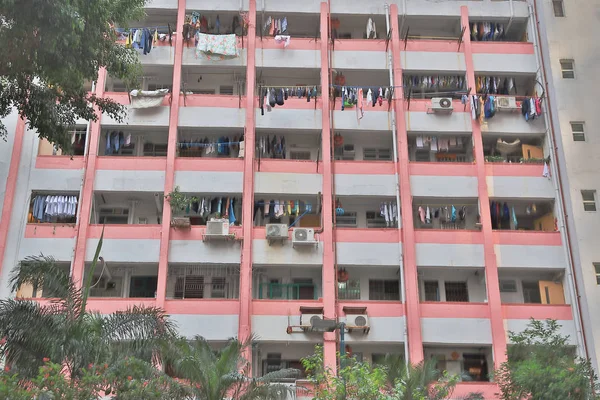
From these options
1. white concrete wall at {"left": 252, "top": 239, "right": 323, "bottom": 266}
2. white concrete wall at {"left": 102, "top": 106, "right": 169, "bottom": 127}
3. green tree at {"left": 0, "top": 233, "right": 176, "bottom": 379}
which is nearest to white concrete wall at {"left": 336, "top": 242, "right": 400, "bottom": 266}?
white concrete wall at {"left": 252, "top": 239, "right": 323, "bottom": 266}

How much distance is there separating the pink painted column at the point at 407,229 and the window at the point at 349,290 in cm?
238

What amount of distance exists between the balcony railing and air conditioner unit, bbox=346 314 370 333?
2.45 meters

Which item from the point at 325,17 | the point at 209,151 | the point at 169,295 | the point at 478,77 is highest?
the point at 325,17

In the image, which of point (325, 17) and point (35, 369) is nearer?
point (35, 369)

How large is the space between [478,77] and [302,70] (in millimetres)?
7993

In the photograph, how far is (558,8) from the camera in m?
34.8

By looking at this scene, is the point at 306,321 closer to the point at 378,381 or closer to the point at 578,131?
the point at 378,381

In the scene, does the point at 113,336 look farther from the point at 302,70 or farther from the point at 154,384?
the point at 302,70

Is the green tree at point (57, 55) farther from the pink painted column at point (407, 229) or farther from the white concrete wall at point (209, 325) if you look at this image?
the pink painted column at point (407, 229)

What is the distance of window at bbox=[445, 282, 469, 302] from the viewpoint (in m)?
31.7

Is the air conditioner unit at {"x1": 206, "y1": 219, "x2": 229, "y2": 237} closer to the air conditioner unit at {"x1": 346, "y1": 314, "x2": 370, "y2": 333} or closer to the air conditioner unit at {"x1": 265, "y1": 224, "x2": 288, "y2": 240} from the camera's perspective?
the air conditioner unit at {"x1": 265, "y1": 224, "x2": 288, "y2": 240}

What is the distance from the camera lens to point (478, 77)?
113 ft

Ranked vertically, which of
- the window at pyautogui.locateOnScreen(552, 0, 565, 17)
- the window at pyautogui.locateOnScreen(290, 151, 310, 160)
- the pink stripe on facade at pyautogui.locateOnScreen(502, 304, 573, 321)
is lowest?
the pink stripe on facade at pyautogui.locateOnScreen(502, 304, 573, 321)

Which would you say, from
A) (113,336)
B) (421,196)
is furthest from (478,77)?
(113,336)
